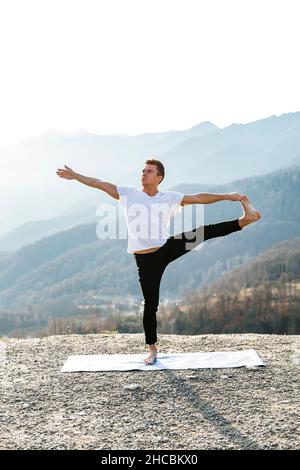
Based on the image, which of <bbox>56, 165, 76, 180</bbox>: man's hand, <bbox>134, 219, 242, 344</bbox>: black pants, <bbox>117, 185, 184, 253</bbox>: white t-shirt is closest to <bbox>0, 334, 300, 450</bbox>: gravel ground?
<bbox>134, 219, 242, 344</bbox>: black pants

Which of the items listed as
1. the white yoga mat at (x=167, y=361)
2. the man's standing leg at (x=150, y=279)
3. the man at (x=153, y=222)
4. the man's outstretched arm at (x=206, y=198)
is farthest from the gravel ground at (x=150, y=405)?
the man's outstretched arm at (x=206, y=198)

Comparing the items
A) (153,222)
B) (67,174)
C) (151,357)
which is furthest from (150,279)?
(67,174)

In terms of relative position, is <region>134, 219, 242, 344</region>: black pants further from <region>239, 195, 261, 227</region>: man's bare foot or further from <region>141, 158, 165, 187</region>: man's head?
<region>141, 158, 165, 187</region>: man's head

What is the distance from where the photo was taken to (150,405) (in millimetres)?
5633

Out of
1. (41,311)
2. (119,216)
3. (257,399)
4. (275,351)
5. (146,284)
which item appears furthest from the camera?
(119,216)

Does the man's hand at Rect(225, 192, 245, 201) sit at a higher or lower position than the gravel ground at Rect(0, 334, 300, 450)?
higher

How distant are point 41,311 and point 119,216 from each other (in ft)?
128

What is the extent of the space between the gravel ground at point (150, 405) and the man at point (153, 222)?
43.5 inches

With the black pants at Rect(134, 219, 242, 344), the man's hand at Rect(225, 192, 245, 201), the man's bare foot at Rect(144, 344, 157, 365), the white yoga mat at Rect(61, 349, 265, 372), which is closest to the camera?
the man's hand at Rect(225, 192, 245, 201)

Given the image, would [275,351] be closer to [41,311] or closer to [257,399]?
[257,399]

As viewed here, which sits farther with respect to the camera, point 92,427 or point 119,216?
point 119,216

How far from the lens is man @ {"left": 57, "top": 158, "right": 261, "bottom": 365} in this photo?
22.5ft
